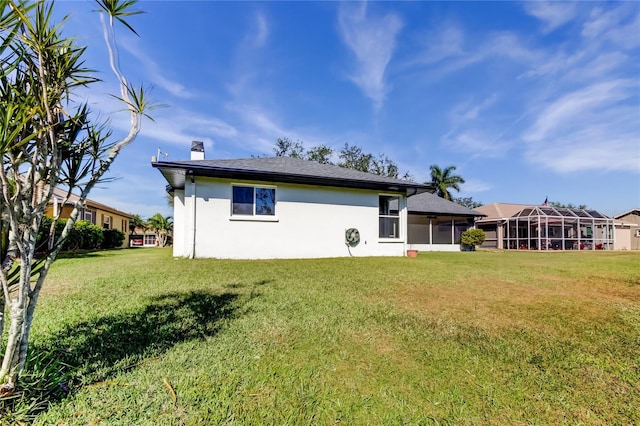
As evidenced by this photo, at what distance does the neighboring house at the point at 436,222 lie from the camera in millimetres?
21375

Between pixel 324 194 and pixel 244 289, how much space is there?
280 inches

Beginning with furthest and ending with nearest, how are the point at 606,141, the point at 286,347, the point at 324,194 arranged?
1. the point at 606,141
2. the point at 324,194
3. the point at 286,347

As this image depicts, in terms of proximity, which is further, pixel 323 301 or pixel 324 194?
pixel 324 194

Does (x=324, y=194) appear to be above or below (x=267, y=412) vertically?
above

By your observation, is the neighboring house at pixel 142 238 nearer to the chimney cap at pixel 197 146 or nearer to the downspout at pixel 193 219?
the chimney cap at pixel 197 146

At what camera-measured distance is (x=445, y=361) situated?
2.73 metres

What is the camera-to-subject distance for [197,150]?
550 inches

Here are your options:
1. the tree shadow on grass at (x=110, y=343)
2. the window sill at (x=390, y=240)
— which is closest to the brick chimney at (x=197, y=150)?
the window sill at (x=390, y=240)

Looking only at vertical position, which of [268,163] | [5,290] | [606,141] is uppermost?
[606,141]

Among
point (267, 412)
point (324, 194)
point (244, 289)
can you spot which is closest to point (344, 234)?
point (324, 194)

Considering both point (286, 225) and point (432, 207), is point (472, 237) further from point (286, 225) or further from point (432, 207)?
point (286, 225)

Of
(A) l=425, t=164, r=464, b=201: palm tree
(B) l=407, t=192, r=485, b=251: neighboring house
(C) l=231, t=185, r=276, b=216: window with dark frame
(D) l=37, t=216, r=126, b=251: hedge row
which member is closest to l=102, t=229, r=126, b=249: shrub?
(D) l=37, t=216, r=126, b=251: hedge row

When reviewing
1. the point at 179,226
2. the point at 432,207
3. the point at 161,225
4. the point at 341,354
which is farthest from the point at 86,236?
the point at 432,207

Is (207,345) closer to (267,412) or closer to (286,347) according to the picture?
(286,347)
